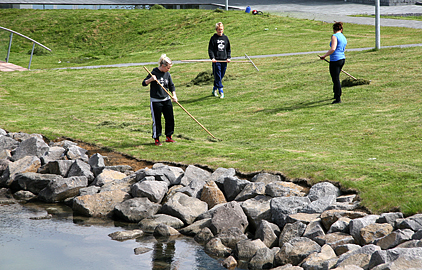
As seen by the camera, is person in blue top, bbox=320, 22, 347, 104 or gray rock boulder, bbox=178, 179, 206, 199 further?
person in blue top, bbox=320, 22, 347, 104

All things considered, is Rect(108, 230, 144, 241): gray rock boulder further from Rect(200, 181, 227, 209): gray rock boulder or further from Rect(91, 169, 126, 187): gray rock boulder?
Rect(91, 169, 126, 187): gray rock boulder

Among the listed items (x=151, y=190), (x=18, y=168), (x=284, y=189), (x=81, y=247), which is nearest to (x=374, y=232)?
(x=284, y=189)

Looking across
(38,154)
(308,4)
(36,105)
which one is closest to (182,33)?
(308,4)

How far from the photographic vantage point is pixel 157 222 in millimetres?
8289

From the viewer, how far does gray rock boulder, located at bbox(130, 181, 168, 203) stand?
902 centimetres

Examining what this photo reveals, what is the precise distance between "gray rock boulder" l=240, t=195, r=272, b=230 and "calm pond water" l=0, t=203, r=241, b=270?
0.99 m

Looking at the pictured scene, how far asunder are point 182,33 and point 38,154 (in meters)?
28.0

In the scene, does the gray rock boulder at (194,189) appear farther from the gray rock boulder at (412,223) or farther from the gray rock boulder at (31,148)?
the gray rock boulder at (31,148)

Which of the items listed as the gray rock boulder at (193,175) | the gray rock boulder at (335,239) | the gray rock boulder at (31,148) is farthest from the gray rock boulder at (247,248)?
the gray rock boulder at (31,148)

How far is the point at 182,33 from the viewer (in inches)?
1505

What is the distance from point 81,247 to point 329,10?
4091 cm

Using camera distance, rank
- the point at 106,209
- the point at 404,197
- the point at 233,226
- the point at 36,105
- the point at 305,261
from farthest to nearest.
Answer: the point at 36,105 → the point at 106,209 → the point at 233,226 → the point at 404,197 → the point at 305,261

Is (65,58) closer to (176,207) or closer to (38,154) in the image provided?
(38,154)

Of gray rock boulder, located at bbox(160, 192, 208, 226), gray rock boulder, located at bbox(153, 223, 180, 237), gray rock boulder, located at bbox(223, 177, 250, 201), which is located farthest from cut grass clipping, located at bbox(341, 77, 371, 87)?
gray rock boulder, located at bbox(153, 223, 180, 237)
